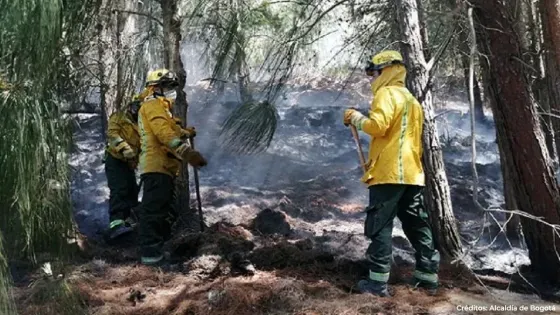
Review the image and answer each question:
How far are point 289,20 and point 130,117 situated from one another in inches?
103

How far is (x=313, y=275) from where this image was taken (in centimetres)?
432

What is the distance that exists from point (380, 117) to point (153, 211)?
7.28 ft

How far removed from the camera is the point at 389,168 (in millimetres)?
3809

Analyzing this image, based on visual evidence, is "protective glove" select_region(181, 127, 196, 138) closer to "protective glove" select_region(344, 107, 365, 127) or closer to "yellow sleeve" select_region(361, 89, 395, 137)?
"protective glove" select_region(344, 107, 365, 127)

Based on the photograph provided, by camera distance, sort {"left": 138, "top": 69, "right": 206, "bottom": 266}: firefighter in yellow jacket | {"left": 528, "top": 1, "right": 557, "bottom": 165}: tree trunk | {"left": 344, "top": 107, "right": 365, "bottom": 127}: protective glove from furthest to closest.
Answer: {"left": 528, "top": 1, "right": 557, "bottom": 165}: tree trunk, {"left": 138, "top": 69, "right": 206, "bottom": 266}: firefighter in yellow jacket, {"left": 344, "top": 107, "right": 365, "bottom": 127}: protective glove

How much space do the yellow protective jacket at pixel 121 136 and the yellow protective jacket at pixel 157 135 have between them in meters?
0.90

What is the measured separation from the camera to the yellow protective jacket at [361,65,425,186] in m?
3.78

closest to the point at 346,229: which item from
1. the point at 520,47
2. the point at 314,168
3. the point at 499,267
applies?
the point at 499,267

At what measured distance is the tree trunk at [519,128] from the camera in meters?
4.28

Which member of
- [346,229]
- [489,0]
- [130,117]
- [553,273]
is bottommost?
[346,229]

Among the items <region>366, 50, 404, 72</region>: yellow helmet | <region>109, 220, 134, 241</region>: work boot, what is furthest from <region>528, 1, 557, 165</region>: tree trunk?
<region>109, 220, 134, 241</region>: work boot

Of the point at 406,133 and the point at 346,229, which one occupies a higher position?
the point at 406,133

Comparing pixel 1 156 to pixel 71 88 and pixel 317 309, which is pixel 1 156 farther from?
pixel 317 309

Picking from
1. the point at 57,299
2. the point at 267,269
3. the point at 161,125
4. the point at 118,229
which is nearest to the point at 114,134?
the point at 118,229
